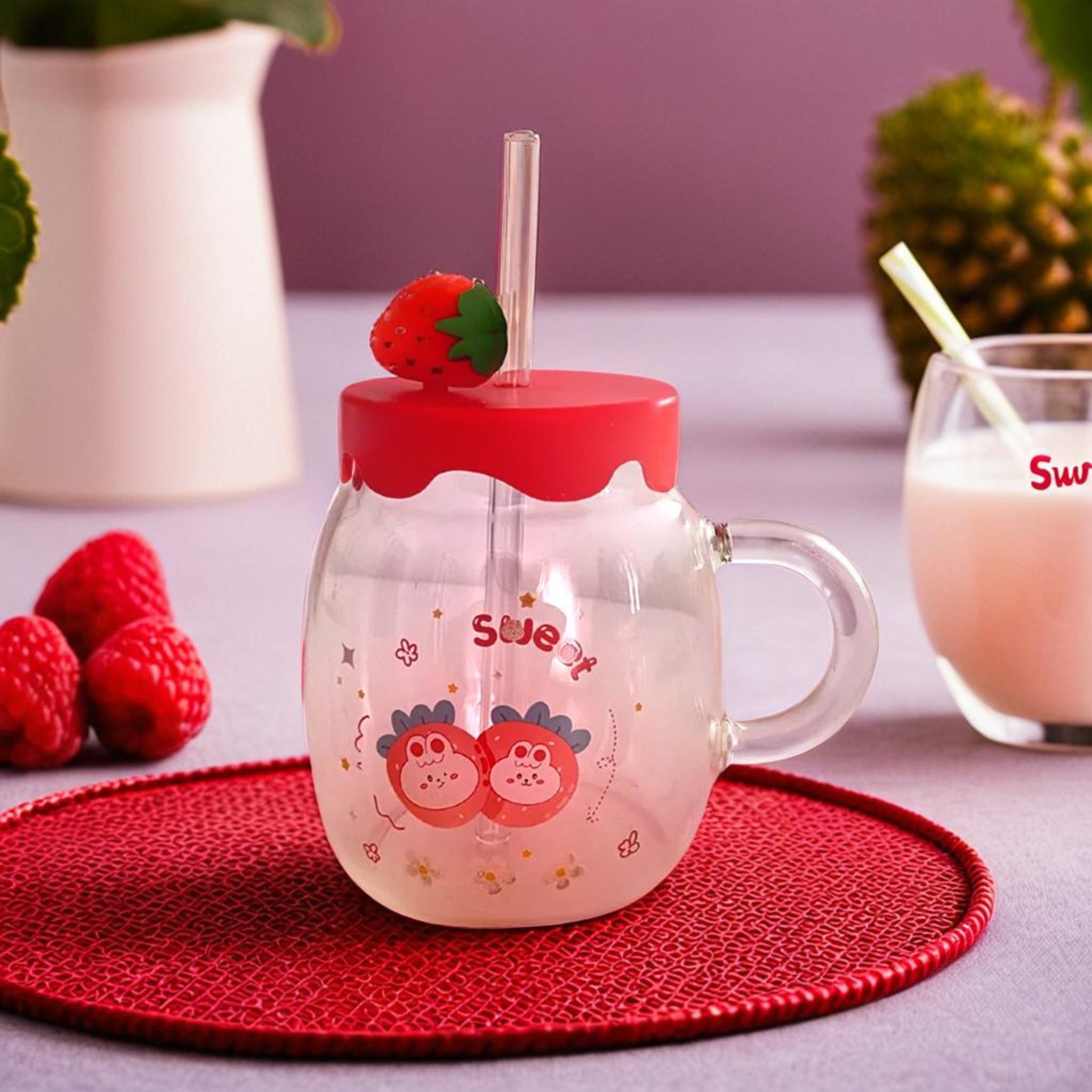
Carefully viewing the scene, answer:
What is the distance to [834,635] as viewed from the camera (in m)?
0.52

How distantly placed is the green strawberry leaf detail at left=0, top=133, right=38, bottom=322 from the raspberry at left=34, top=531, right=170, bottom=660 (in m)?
0.16

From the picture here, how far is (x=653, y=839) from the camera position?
0.50 meters

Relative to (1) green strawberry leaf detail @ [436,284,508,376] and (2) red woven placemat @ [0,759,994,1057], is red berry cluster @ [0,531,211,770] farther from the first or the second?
(1) green strawberry leaf detail @ [436,284,508,376]

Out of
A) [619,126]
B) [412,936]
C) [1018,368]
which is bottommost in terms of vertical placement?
[412,936]

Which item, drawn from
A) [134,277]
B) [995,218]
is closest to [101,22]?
[134,277]

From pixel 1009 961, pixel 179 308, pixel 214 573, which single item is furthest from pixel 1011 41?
pixel 1009 961

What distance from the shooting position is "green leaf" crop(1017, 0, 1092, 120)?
23 centimetres

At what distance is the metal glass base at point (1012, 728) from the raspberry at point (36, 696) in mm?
313

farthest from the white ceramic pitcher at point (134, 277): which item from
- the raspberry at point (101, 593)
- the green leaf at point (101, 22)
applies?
the raspberry at point (101, 593)

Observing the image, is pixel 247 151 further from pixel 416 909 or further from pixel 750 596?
pixel 416 909

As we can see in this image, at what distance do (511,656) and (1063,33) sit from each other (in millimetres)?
270

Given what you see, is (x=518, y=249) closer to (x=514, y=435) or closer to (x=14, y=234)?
(x=514, y=435)

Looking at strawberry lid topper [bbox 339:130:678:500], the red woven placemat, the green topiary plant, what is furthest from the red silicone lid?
the green topiary plant

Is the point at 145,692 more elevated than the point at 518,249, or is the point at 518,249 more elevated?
the point at 518,249
